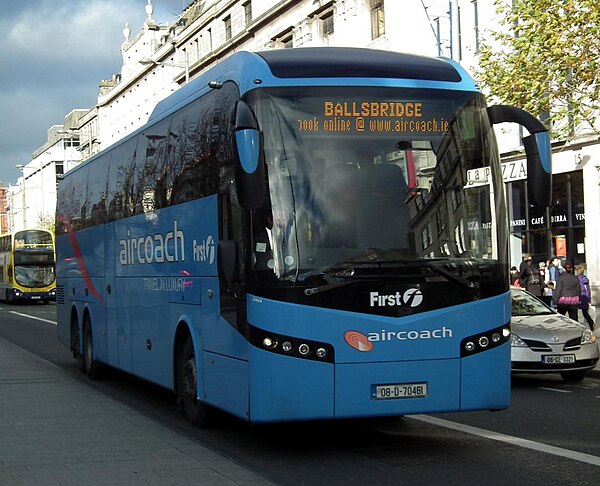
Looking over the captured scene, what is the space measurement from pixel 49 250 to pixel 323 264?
51208mm

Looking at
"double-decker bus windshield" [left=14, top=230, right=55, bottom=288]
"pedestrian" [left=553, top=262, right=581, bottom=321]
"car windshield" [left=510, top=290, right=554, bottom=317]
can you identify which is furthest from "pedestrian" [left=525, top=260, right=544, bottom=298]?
"double-decker bus windshield" [left=14, top=230, right=55, bottom=288]

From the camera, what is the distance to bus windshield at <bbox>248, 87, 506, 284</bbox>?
8.74 metres

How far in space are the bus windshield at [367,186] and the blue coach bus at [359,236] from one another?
0.01 m

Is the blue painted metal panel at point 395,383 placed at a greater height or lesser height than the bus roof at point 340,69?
lesser

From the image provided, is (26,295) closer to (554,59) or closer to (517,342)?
(554,59)

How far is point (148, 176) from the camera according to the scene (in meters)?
12.8

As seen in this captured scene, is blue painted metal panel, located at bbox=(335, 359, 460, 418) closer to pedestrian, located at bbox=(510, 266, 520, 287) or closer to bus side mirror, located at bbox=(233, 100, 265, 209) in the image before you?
bus side mirror, located at bbox=(233, 100, 265, 209)

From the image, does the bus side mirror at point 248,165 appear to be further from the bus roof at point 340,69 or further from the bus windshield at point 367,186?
the bus roof at point 340,69

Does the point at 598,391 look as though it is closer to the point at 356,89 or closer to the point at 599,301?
the point at 356,89

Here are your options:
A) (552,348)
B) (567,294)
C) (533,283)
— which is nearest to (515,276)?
(533,283)

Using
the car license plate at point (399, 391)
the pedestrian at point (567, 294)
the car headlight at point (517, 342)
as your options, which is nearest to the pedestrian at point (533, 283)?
the pedestrian at point (567, 294)

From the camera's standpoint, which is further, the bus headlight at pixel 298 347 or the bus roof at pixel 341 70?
the bus roof at pixel 341 70

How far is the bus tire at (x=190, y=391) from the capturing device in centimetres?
1077

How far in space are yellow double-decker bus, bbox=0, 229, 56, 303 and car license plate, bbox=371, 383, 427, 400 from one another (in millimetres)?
50706
